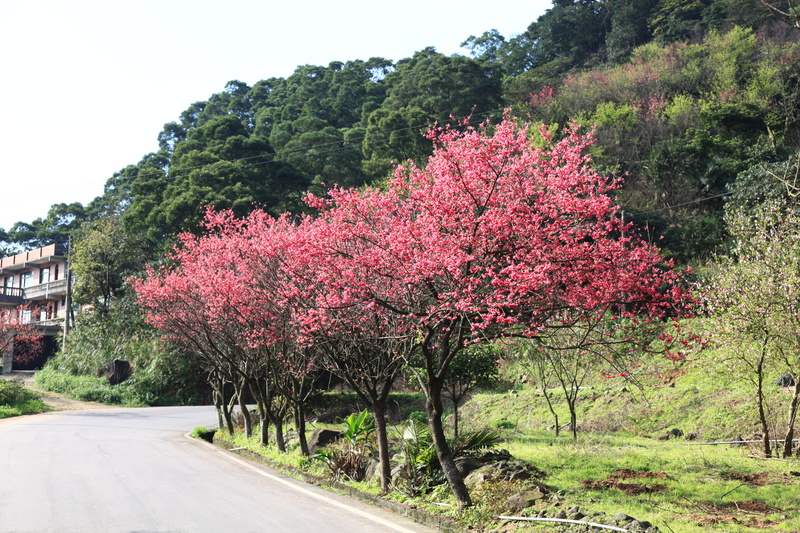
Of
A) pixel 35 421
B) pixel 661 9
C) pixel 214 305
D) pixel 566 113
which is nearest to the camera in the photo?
pixel 214 305

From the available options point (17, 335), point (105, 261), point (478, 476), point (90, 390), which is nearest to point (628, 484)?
point (478, 476)

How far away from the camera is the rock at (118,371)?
34.0 meters

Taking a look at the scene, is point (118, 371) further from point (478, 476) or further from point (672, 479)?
point (672, 479)

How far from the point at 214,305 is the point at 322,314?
26.0 feet

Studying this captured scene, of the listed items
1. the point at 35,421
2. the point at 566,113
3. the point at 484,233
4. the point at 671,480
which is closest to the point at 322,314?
the point at 484,233

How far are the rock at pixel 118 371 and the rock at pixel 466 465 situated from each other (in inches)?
1151

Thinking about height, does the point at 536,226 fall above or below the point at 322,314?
Result: above

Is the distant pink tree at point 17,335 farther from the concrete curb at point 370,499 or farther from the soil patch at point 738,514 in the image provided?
the soil patch at point 738,514

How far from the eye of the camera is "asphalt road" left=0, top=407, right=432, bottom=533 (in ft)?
26.2

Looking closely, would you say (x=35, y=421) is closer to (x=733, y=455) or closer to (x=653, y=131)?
(x=733, y=455)

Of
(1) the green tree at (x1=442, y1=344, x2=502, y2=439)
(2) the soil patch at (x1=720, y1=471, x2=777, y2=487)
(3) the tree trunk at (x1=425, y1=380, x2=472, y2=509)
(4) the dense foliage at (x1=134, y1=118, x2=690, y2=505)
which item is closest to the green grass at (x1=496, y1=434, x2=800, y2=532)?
(2) the soil patch at (x1=720, y1=471, x2=777, y2=487)

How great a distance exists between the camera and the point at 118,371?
34.1 m

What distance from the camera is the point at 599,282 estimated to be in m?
7.89

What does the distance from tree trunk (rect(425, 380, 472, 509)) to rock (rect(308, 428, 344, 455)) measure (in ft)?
17.2
